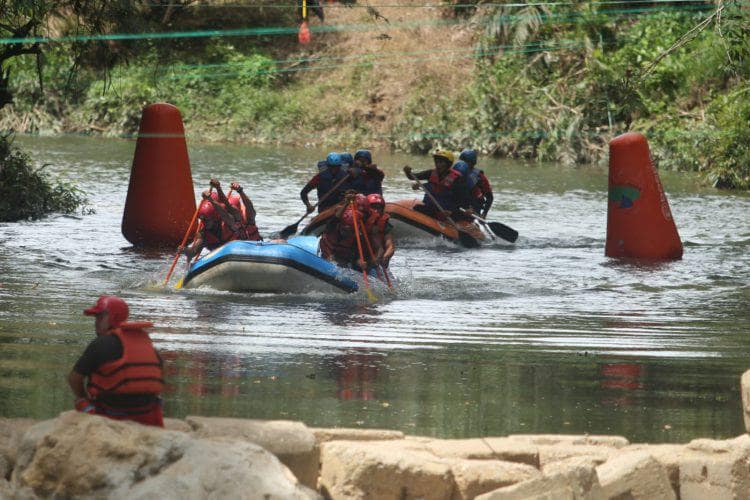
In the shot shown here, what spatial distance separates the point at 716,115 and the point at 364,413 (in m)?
25.6

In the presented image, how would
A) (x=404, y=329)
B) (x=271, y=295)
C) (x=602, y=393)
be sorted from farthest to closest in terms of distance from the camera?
(x=271, y=295), (x=404, y=329), (x=602, y=393)

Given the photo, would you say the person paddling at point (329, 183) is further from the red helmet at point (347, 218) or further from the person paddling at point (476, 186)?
the red helmet at point (347, 218)

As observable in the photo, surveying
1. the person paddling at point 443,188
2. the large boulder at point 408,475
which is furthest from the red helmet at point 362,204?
the large boulder at point 408,475

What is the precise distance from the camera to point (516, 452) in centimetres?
677

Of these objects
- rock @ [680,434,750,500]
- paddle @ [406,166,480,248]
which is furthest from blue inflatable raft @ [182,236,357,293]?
rock @ [680,434,750,500]

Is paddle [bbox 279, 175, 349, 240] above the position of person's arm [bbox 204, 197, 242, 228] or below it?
below

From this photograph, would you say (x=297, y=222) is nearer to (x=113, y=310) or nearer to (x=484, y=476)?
(x=113, y=310)

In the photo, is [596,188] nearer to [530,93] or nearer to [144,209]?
[530,93]

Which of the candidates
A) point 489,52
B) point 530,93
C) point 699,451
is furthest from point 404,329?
point 489,52

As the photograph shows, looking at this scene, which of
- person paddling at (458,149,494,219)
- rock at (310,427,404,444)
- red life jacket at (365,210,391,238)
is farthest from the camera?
person paddling at (458,149,494,219)

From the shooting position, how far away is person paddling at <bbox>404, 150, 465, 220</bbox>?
809 inches

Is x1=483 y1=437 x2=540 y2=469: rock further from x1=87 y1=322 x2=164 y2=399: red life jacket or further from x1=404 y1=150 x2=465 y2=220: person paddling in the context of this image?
x1=404 y1=150 x2=465 y2=220: person paddling

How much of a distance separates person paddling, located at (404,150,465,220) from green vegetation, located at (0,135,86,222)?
578cm

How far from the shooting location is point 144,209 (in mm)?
18656
